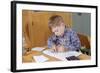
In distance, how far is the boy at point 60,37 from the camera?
5.83 ft

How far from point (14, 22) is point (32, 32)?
0.55 ft

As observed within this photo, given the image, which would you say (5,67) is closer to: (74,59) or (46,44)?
(46,44)

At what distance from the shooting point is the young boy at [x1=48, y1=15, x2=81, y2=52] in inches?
70.0

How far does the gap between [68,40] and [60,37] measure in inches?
3.0

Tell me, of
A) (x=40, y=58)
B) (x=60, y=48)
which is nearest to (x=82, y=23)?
(x=60, y=48)

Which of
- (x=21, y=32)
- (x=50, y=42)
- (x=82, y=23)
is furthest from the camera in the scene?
(x=82, y=23)

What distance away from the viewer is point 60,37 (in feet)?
5.91

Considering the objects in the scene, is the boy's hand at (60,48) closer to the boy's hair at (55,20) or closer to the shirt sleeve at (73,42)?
the shirt sleeve at (73,42)

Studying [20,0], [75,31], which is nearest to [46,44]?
[75,31]

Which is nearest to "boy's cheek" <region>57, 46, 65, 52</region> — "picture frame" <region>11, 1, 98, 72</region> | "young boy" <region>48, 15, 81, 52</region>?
"young boy" <region>48, 15, 81, 52</region>

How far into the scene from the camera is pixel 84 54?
1885mm

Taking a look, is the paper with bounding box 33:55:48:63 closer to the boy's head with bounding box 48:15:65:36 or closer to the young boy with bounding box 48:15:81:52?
the young boy with bounding box 48:15:81:52

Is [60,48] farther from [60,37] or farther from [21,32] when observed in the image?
[21,32]

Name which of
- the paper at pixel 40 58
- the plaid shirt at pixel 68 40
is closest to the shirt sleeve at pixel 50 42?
the plaid shirt at pixel 68 40
